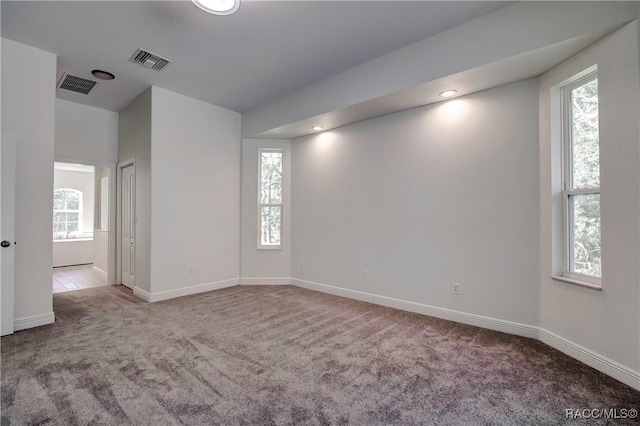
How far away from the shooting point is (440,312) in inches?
142

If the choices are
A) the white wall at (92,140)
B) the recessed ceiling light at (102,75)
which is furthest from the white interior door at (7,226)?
the white wall at (92,140)

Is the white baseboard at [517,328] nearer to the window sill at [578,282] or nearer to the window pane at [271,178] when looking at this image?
the window sill at [578,282]

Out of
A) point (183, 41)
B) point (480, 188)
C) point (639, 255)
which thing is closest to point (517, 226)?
point (480, 188)

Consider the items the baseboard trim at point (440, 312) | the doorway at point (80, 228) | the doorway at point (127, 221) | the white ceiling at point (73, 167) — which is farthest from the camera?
the white ceiling at point (73, 167)

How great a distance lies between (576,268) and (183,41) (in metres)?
4.53

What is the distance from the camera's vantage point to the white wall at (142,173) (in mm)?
4289

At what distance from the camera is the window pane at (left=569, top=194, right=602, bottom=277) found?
102 inches

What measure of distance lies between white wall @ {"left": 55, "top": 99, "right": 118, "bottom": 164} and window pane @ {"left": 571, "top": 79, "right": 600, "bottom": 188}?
650 centimetres

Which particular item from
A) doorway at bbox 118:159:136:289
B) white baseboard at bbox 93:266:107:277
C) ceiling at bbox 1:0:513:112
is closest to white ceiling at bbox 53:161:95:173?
white baseboard at bbox 93:266:107:277

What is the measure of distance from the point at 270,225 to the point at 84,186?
678cm

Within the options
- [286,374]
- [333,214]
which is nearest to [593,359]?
[286,374]

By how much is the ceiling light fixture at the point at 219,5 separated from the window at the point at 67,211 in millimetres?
8486

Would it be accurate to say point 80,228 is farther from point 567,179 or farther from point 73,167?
point 567,179

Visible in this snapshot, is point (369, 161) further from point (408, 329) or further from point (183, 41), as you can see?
point (183, 41)
